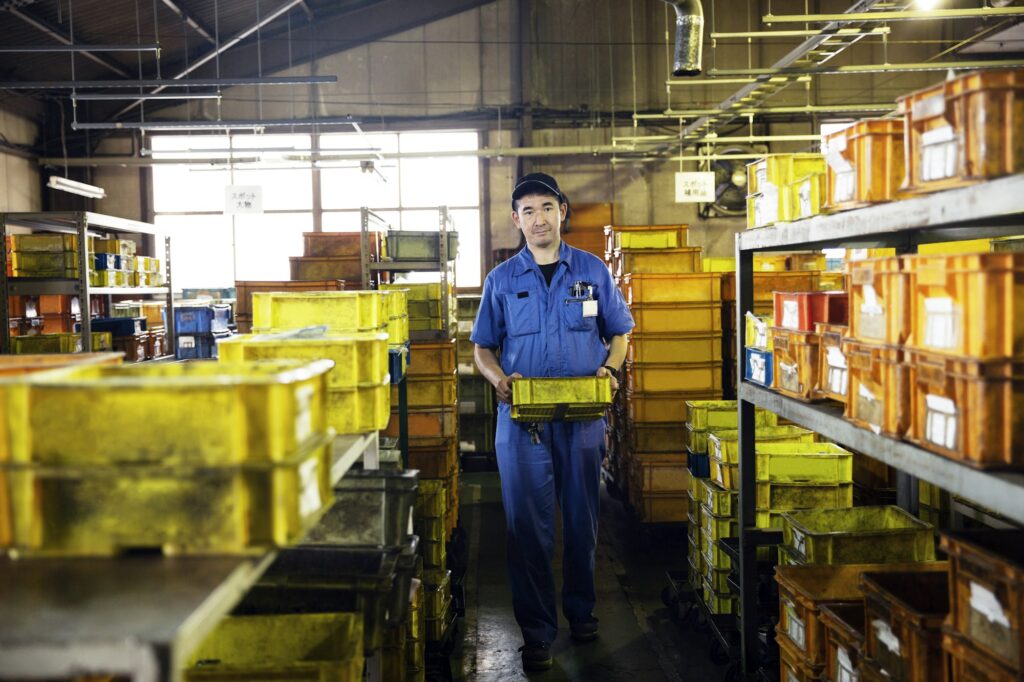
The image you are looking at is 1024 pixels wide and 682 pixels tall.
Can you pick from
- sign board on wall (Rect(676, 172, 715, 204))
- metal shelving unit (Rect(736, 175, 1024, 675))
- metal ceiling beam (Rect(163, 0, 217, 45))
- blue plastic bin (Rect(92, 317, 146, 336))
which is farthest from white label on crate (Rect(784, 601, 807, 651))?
metal ceiling beam (Rect(163, 0, 217, 45))

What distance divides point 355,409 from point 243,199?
758 cm

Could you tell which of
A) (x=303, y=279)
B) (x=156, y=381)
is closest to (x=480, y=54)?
(x=303, y=279)

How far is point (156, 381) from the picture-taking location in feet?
4.75

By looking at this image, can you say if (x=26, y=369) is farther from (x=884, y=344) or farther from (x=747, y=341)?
(x=747, y=341)

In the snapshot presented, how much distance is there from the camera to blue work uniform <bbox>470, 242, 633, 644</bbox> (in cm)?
389

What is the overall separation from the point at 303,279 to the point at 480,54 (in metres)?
6.74

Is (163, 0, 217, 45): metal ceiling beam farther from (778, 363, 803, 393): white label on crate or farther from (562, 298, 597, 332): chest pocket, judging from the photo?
(778, 363, 803, 393): white label on crate

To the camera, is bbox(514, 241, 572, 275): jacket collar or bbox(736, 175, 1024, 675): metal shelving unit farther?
bbox(514, 241, 572, 275): jacket collar

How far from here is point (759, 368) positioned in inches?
133

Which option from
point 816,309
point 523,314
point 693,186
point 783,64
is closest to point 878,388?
point 816,309

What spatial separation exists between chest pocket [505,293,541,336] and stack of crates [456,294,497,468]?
4.14m

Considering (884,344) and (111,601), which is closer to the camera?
(111,601)

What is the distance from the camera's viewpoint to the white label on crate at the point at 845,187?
7.87 ft

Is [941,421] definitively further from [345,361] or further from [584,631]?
[584,631]
